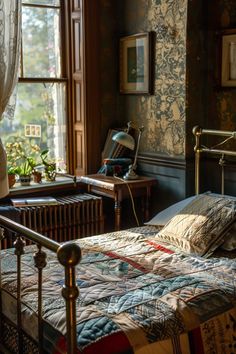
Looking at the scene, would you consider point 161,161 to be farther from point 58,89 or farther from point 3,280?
point 3,280

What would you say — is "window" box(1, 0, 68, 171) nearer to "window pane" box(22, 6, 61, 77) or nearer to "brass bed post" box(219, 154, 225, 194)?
"window pane" box(22, 6, 61, 77)

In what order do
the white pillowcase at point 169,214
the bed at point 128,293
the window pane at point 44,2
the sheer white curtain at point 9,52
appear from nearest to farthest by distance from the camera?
the bed at point 128,293 → the sheer white curtain at point 9,52 → the white pillowcase at point 169,214 → the window pane at point 44,2

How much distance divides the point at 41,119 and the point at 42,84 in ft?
0.95

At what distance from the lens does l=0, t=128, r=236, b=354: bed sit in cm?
200

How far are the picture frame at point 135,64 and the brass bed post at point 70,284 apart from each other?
8.52ft

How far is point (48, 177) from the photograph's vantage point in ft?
13.8

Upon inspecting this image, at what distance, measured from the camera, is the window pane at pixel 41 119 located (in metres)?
4.19

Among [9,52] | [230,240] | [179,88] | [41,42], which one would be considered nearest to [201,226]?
[230,240]

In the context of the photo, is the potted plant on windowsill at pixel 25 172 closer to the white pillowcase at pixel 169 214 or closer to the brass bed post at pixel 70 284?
the white pillowcase at pixel 169 214

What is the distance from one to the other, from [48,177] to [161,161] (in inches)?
36.6

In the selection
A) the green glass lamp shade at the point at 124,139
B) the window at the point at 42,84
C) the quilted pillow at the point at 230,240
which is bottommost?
the quilted pillow at the point at 230,240

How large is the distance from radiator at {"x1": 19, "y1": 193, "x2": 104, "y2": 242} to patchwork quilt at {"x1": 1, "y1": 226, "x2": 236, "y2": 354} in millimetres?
913

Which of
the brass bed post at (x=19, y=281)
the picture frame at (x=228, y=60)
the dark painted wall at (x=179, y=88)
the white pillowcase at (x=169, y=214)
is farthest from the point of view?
the dark painted wall at (x=179, y=88)

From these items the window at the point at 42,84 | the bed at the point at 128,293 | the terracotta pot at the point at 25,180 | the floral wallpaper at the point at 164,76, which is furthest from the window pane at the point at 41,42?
the bed at the point at 128,293
